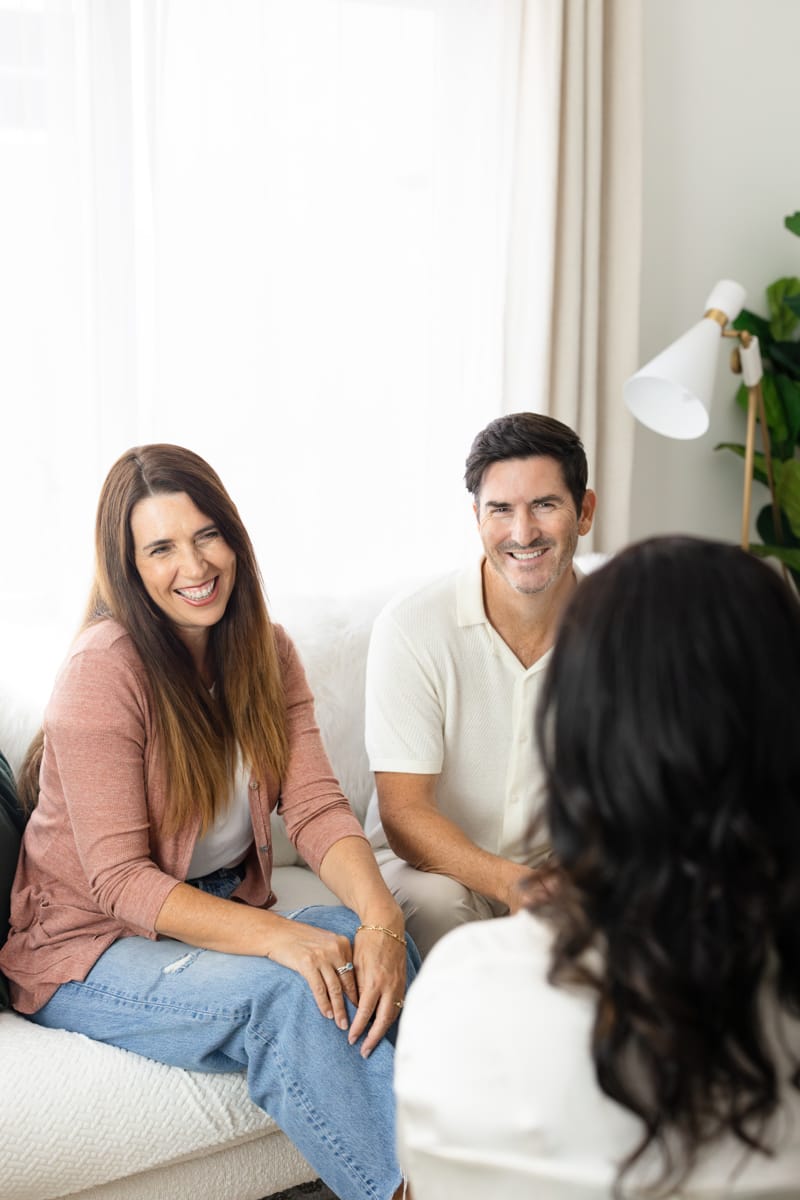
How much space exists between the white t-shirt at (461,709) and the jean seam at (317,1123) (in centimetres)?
56

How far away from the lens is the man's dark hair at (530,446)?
6.18 ft

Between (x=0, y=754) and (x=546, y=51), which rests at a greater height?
(x=546, y=51)

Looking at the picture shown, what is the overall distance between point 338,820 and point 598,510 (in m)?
1.35

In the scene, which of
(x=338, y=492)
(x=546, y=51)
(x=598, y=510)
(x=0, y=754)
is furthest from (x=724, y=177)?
(x=0, y=754)

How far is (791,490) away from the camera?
2.93 meters

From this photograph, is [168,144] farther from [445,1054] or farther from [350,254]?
[445,1054]

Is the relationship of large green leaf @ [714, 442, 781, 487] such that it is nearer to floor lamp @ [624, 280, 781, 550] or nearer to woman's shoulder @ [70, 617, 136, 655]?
floor lamp @ [624, 280, 781, 550]

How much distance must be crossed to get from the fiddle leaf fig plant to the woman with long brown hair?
1622 mm

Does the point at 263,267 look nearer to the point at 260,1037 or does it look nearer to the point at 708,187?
the point at 708,187

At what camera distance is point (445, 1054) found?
83cm

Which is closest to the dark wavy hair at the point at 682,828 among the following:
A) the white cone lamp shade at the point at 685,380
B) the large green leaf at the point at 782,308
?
the white cone lamp shade at the point at 685,380

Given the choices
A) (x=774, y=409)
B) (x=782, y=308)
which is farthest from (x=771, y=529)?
(x=782, y=308)

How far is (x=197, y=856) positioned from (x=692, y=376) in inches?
56.1

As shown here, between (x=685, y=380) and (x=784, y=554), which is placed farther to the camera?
(x=784, y=554)
